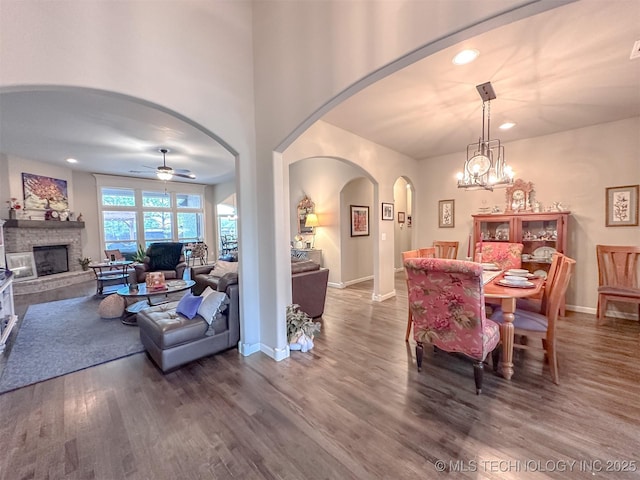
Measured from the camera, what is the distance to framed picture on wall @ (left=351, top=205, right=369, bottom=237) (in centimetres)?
634

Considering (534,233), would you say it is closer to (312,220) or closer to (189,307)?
(312,220)

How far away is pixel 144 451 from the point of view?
1.69 meters

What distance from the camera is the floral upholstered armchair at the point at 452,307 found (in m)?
2.09

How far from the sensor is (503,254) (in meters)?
3.97

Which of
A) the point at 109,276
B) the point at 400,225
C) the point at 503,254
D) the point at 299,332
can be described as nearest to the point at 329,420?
the point at 299,332

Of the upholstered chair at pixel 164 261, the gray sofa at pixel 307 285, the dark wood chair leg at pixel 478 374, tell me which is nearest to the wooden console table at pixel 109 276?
the upholstered chair at pixel 164 261

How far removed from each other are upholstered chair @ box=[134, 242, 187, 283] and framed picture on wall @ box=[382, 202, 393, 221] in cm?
455

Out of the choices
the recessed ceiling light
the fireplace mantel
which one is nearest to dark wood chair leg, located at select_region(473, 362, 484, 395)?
the recessed ceiling light

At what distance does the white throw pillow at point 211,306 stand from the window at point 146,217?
6.70 m

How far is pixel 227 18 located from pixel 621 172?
561 cm

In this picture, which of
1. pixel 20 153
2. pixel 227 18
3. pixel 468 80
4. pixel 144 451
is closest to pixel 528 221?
pixel 468 80

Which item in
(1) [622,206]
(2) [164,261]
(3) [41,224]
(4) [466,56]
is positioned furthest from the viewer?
(3) [41,224]

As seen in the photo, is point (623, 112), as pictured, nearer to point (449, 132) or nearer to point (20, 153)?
point (449, 132)

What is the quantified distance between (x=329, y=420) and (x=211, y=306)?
162cm
